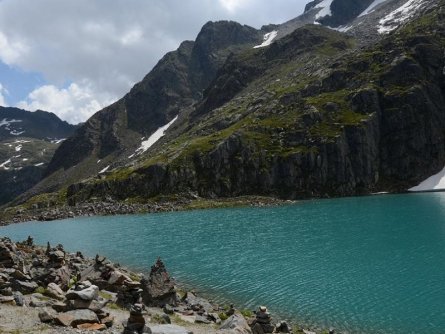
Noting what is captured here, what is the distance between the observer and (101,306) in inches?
1059

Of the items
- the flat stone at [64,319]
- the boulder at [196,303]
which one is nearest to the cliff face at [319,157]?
the boulder at [196,303]

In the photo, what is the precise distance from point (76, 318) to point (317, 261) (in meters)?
37.4

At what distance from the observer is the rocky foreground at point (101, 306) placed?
78.5 ft

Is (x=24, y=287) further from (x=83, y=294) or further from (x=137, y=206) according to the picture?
(x=137, y=206)

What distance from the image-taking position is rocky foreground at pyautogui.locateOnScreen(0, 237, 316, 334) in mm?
23922

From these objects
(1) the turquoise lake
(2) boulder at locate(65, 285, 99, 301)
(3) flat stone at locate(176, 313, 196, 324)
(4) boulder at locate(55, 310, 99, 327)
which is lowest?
(1) the turquoise lake

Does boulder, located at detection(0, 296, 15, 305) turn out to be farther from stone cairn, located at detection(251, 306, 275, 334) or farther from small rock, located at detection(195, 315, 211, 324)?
stone cairn, located at detection(251, 306, 275, 334)

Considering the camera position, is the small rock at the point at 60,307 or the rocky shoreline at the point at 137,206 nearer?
the small rock at the point at 60,307

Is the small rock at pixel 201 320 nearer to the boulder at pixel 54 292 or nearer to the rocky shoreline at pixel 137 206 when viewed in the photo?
the boulder at pixel 54 292

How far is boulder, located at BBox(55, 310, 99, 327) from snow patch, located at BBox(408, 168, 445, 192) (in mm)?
172242

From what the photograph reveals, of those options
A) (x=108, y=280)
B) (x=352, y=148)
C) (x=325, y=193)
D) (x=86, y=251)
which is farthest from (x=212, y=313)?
(x=352, y=148)

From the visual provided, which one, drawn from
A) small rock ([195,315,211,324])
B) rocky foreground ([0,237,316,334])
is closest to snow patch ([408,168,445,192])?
rocky foreground ([0,237,316,334])

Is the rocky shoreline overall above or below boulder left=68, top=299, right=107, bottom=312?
above

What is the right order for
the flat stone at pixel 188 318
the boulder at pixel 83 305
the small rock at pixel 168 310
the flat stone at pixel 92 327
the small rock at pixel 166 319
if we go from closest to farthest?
the flat stone at pixel 92 327 → the boulder at pixel 83 305 → the small rock at pixel 166 319 → the flat stone at pixel 188 318 → the small rock at pixel 168 310
